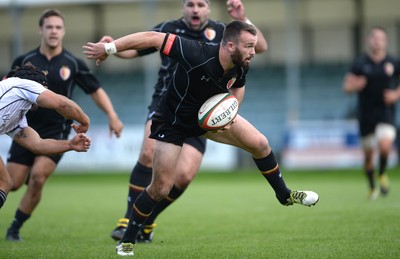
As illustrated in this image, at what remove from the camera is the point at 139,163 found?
29.2ft

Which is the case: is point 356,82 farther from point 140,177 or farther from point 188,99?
point 188,99

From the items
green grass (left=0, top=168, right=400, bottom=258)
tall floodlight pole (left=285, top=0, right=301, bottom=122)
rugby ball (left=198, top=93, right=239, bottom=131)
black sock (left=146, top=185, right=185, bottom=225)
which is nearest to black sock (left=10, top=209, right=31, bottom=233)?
green grass (left=0, top=168, right=400, bottom=258)

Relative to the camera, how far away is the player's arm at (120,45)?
23.5 ft

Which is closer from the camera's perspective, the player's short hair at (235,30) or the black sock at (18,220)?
the player's short hair at (235,30)

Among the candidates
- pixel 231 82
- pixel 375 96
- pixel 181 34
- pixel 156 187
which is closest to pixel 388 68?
pixel 375 96

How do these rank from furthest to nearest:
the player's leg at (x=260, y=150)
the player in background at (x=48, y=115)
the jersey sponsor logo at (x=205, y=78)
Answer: the player in background at (x=48, y=115), the player's leg at (x=260, y=150), the jersey sponsor logo at (x=205, y=78)

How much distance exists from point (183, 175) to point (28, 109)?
221 cm

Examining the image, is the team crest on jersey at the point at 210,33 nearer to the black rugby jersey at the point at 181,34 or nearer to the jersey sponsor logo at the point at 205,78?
the black rugby jersey at the point at 181,34

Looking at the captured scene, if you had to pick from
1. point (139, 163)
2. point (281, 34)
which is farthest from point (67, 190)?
point (281, 34)

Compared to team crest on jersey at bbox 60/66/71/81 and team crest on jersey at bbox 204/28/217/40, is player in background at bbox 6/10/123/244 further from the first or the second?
team crest on jersey at bbox 204/28/217/40

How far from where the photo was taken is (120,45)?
717 cm

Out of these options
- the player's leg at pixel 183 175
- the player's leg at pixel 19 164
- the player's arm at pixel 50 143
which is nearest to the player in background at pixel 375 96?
the player's leg at pixel 183 175

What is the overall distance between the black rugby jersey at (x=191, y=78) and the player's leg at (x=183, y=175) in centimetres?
134

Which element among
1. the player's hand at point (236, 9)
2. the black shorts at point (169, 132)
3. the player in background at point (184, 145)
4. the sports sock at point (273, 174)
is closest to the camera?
the black shorts at point (169, 132)
